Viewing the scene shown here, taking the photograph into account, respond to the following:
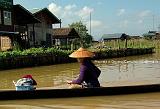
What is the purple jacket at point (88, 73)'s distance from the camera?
12.9 meters

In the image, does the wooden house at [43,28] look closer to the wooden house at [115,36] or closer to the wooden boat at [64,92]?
the wooden house at [115,36]

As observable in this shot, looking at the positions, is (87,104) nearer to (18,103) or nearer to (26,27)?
(18,103)

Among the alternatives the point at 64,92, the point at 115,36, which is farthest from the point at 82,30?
the point at 64,92

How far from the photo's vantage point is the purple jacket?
1288 cm

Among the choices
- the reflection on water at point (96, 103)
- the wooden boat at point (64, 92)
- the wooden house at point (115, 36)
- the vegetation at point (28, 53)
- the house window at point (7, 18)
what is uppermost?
the house window at point (7, 18)

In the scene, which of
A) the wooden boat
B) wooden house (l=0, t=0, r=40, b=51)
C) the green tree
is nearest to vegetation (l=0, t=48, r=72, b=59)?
wooden house (l=0, t=0, r=40, b=51)

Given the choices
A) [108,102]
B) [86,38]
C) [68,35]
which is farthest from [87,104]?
[86,38]

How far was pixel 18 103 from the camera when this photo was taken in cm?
1290

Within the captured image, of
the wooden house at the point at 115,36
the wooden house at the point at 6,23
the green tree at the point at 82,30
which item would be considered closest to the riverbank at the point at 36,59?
the wooden house at the point at 6,23

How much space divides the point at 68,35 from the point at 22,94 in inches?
1581

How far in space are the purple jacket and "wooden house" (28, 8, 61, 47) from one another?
101 feet

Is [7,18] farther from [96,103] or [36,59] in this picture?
[96,103]

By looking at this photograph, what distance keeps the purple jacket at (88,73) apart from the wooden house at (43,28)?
30.8m

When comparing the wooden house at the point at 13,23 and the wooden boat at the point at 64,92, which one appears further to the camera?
the wooden house at the point at 13,23
